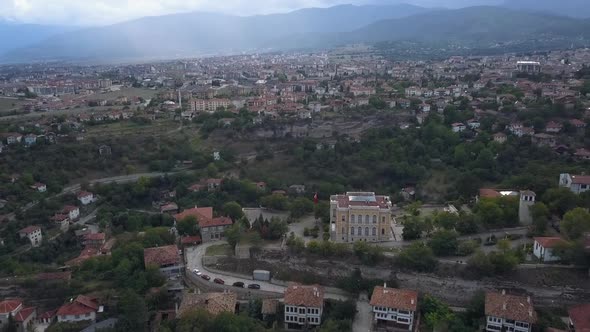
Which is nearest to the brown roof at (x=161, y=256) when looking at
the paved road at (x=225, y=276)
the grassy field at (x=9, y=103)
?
the paved road at (x=225, y=276)

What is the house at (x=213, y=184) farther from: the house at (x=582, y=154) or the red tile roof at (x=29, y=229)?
the house at (x=582, y=154)

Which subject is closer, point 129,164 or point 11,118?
point 129,164

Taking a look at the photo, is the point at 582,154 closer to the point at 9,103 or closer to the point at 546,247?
the point at 546,247

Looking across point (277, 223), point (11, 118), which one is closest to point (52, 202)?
point (277, 223)

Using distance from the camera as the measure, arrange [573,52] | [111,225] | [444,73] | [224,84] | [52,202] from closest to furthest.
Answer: [111,225], [52,202], [444,73], [224,84], [573,52]

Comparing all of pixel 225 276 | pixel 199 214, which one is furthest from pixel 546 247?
pixel 199 214

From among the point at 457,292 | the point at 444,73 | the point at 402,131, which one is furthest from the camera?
the point at 444,73

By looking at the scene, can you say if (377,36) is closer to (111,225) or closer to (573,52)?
(573,52)

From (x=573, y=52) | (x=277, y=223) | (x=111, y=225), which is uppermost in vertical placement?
(x=573, y=52)

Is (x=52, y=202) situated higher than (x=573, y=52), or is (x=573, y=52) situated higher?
(x=573, y=52)
